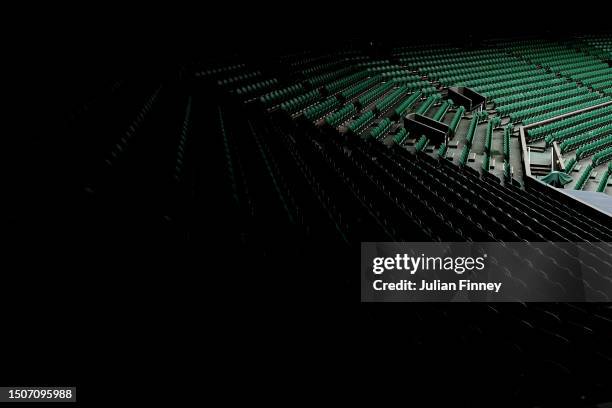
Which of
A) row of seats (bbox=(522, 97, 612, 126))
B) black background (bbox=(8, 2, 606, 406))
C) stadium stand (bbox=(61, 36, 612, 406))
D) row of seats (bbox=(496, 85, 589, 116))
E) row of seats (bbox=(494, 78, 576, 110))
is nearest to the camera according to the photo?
black background (bbox=(8, 2, 606, 406))

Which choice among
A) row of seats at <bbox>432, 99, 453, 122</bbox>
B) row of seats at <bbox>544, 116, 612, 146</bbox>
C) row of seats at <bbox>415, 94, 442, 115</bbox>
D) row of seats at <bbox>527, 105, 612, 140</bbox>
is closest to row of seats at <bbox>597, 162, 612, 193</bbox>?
row of seats at <bbox>544, 116, 612, 146</bbox>

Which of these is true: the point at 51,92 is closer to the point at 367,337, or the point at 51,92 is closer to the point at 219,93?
the point at 219,93

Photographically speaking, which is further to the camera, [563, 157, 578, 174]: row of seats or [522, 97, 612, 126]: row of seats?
[522, 97, 612, 126]: row of seats

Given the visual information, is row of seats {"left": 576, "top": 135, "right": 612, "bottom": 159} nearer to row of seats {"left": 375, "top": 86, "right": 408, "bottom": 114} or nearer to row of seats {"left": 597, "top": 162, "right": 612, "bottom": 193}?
row of seats {"left": 597, "top": 162, "right": 612, "bottom": 193}

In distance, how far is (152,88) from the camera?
368 centimetres

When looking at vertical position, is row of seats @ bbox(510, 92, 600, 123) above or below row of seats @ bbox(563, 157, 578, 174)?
above

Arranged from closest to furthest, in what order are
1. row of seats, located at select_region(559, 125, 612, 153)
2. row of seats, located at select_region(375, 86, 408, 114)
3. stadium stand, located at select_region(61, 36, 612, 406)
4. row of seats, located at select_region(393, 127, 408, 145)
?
stadium stand, located at select_region(61, 36, 612, 406) < row of seats, located at select_region(393, 127, 408, 145) < row of seats, located at select_region(559, 125, 612, 153) < row of seats, located at select_region(375, 86, 408, 114)

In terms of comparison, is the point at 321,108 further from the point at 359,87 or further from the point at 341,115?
the point at 359,87

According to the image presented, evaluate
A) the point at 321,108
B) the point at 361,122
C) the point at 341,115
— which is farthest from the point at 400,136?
the point at 321,108

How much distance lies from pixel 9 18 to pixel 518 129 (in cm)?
529

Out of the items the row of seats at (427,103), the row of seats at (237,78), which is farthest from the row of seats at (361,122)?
the row of seats at (237,78)

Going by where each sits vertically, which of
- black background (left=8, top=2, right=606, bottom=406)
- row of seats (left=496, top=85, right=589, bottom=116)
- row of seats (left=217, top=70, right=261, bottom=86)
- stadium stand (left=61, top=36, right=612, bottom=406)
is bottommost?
black background (left=8, top=2, right=606, bottom=406)

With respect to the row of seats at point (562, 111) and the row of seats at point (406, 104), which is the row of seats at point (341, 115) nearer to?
the row of seats at point (406, 104)

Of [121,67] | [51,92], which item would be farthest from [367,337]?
[121,67]
